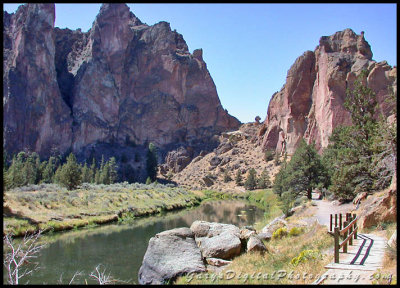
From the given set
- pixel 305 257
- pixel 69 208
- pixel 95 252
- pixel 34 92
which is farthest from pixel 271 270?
pixel 34 92

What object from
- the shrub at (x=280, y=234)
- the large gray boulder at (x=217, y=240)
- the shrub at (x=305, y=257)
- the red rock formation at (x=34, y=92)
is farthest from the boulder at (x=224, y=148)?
the shrub at (x=305, y=257)

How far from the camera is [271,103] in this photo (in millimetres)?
111812

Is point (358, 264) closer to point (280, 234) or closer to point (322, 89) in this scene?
point (280, 234)

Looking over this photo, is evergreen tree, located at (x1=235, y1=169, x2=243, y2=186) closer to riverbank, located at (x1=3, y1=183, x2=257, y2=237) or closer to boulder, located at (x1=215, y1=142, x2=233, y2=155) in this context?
boulder, located at (x1=215, y1=142, x2=233, y2=155)

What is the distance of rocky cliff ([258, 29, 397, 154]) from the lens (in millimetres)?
72394

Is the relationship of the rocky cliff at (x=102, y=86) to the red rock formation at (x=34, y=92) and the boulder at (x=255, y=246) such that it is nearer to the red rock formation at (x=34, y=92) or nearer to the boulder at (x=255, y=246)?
the red rock formation at (x=34, y=92)

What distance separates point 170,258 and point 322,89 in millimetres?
78915

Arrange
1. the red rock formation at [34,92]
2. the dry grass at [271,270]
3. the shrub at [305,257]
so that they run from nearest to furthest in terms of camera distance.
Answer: the dry grass at [271,270] < the shrub at [305,257] < the red rock formation at [34,92]

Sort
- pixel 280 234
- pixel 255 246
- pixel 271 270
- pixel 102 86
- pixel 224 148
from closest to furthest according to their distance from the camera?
1. pixel 271 270
2. pixel 255 246
3. pixel 280 234
4. pixel 224 148
5. pixel 102 86

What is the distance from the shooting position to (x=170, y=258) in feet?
47.6

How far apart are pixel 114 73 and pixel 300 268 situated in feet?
460

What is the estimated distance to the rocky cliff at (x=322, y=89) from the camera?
72.4 metres

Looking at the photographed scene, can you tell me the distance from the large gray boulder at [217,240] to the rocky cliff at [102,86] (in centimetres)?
11688

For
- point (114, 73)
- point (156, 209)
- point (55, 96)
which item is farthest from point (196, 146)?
point (156, 209)
